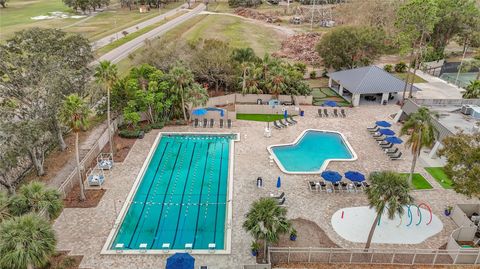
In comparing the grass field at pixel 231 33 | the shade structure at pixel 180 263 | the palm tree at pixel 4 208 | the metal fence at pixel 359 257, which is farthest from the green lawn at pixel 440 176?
the grass field at pixel 231 33

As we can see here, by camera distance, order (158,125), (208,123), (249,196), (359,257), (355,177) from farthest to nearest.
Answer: (208,123) < (158,125) < (355,177) < (249,196) < (359,257)

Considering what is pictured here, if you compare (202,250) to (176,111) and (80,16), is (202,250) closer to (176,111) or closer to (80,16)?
(176,111)

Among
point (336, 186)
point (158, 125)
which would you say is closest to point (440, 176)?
point (336, 186)

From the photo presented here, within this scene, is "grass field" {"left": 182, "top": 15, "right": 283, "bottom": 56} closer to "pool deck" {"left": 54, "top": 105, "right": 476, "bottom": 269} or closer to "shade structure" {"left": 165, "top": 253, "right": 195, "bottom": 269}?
"pool deck" {"left": 54, "top": 105, "right": 476, "bottom": 269}

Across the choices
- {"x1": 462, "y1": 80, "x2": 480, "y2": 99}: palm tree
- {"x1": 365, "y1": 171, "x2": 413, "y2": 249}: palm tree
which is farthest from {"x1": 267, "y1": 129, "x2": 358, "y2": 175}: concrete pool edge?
{"x1": 462, "y1": 80, "x2": 480, "y2": 99}: palm tree

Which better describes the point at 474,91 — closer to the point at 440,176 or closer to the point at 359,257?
the point at 440,176

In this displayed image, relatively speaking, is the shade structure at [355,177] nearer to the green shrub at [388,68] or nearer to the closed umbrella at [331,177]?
the closed umbrella at [331,177]

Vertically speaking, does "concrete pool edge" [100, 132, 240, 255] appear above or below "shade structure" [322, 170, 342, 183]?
A: below
